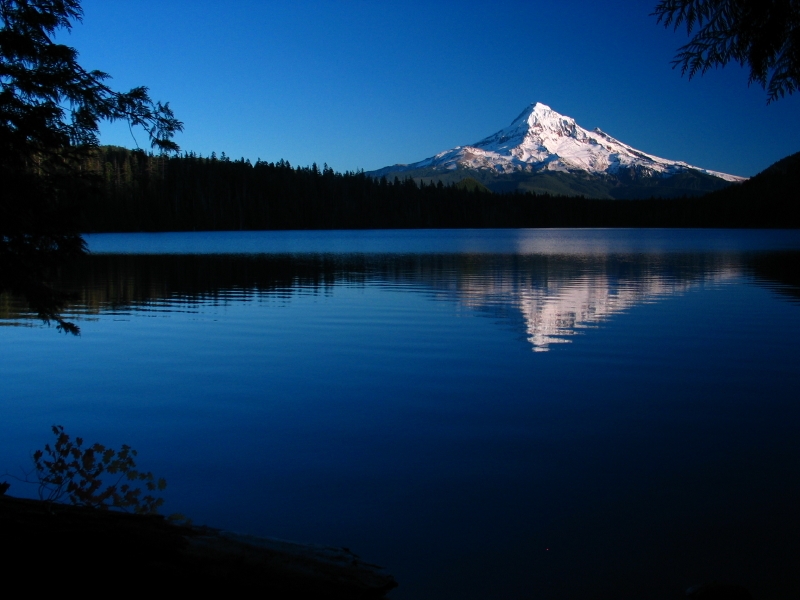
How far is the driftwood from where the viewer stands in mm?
4266

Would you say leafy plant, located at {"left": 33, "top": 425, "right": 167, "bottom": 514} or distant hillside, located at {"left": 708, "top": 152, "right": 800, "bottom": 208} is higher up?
distant hillside, located at {"left": 708, "top": 152, "right": 800, "bottom": 208}

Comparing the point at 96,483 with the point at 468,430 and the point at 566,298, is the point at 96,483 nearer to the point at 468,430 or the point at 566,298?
the point at 468,430

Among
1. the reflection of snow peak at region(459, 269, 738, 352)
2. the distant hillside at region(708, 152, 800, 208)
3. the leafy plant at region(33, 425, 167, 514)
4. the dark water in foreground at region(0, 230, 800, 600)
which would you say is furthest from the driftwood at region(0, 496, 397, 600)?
the distant hillside at region(708, 152, 800, 208)

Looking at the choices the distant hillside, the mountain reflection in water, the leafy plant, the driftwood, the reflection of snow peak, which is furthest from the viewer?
the distant hillside

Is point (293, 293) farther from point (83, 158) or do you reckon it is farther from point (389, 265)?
point (83, 158)

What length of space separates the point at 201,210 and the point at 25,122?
180 metres

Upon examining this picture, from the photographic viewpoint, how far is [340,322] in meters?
21.1

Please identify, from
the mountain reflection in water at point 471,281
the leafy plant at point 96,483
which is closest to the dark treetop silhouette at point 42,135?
the leafy plant at point 96,483

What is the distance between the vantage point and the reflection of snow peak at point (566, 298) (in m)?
19.4

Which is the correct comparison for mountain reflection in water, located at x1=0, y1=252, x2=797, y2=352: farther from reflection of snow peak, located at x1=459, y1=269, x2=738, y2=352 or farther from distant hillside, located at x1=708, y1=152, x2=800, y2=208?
distant hillside, located at x1=708, y1=152, x2=800, y2=208

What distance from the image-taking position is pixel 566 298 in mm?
26188

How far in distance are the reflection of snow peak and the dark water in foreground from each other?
0.90 feet

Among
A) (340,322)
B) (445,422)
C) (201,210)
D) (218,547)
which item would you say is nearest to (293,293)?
(340,322)

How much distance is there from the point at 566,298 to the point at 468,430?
57.6 ft
